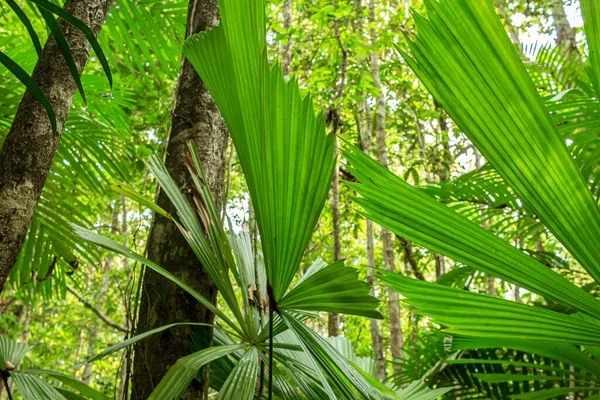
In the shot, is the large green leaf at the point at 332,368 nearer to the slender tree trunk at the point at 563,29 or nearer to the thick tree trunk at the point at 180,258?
the thick tree trunk at the point at 180,258

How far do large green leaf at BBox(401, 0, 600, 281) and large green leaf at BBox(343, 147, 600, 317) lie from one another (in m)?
0.04

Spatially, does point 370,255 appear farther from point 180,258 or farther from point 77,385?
point 77,385

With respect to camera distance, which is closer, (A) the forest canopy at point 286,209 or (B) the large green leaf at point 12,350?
(A) the forest canopy at point 286,209

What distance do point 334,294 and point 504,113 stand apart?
0.50 metres

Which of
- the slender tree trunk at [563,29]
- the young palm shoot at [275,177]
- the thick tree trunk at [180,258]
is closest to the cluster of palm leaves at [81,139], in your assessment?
the thick tree trunk at [180,258]

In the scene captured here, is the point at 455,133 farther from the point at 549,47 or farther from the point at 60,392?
A: the point at 60,392

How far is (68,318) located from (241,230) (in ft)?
22.0

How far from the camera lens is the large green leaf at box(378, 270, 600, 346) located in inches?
22.5

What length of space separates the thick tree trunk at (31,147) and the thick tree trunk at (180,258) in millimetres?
370

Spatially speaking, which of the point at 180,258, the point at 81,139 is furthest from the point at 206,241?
the point at 81,139

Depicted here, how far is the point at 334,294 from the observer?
96 cm

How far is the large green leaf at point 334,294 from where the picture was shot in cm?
94

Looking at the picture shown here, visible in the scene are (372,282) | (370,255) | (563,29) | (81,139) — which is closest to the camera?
(81,139)

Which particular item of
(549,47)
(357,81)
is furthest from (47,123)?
(357,81)
